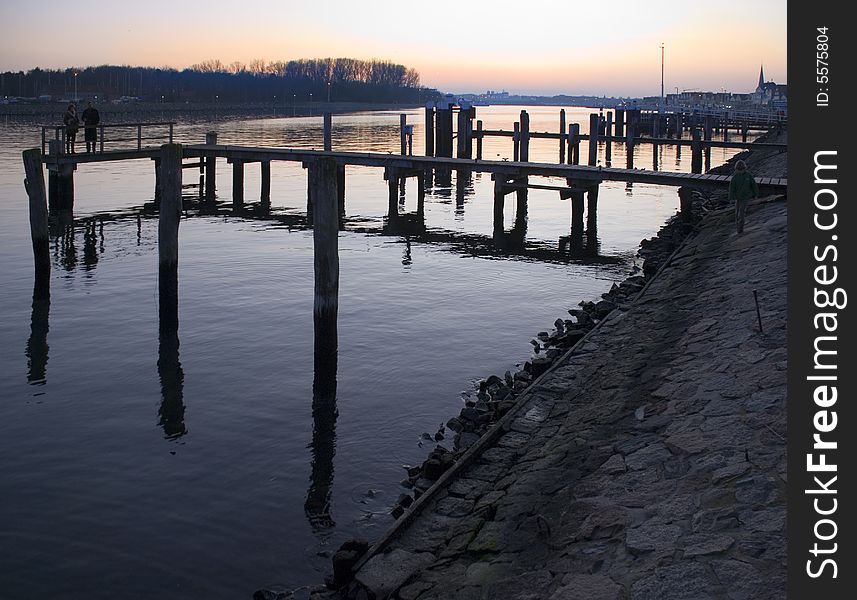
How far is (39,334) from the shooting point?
1722 centimetres

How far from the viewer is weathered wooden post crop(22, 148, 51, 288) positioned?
20.0 metres

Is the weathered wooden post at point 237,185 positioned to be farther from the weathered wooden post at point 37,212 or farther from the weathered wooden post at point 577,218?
the weathered wooden post at point 37,212

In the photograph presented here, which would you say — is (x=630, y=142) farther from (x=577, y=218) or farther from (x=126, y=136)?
(x=126, y=136)

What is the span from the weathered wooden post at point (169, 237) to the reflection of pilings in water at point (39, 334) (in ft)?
7.01

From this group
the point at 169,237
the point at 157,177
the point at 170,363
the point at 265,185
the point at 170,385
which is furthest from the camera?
the point at 265,185

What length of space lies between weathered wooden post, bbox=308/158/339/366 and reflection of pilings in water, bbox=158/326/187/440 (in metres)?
2.25

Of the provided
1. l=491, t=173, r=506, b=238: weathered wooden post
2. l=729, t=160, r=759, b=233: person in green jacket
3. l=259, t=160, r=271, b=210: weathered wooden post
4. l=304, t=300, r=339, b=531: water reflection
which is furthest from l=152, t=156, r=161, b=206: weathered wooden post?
l=729, t=160, r=759, b=233: person in green jacket

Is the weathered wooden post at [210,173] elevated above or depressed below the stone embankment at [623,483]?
above

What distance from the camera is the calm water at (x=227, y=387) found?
9.37 metres

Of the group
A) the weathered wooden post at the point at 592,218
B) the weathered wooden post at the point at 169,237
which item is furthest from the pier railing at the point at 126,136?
the weathered wooden post at the point at 592,218

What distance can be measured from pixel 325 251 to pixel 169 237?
14.7ft

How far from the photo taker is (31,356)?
52.2 ft

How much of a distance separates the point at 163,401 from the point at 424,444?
13.9 feet

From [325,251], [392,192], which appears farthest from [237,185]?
[325,251]
